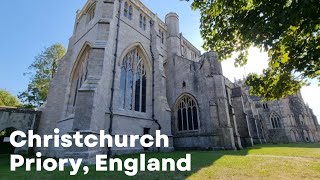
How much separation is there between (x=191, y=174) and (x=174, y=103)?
13.9 metres

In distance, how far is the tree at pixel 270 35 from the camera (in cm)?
407

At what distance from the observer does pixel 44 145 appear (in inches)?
625

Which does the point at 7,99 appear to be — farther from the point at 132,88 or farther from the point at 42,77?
the point at 132,88

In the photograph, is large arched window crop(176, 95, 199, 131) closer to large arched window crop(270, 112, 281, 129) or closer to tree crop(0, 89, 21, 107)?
large arched window crop(270, 112, 281, 129)

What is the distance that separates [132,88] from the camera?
649 inches

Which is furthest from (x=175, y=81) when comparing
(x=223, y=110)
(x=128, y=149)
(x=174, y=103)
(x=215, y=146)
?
(x=128, y=149)

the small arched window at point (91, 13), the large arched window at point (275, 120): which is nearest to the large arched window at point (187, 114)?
the small arched window at point (91, 13)

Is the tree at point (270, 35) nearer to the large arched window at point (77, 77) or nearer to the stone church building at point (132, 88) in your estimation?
the stone church building at point (132, 88)

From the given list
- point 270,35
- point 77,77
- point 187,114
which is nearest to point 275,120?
point 187,114

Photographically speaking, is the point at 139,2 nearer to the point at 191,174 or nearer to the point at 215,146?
the point at 215,146

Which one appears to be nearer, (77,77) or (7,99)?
(77,77)

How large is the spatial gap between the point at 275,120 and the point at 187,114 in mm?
27732

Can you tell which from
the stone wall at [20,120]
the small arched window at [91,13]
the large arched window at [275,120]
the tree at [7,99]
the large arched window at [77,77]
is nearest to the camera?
the stone wall at [20,120]

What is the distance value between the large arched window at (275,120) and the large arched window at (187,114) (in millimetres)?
27077
